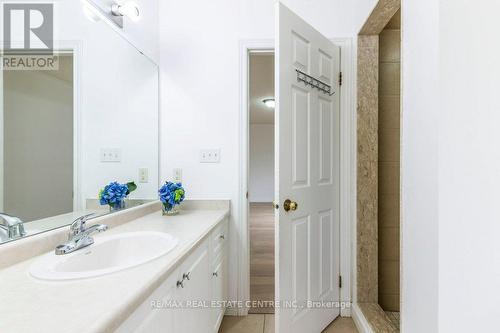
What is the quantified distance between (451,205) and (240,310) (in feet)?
5.40

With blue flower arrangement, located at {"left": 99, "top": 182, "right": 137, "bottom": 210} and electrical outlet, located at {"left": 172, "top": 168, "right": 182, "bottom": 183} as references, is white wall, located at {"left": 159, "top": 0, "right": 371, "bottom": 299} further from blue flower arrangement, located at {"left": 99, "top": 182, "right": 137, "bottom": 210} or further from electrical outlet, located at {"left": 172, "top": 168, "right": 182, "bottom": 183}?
blue flower arrangement, located at {"left": 99, "top": 182, "right": 137, "bottom": 210}

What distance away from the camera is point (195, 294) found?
49.4 inches

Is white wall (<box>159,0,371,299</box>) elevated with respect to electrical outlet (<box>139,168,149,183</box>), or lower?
elevated

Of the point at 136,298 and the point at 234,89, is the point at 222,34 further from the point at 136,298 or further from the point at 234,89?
the point at 136,298

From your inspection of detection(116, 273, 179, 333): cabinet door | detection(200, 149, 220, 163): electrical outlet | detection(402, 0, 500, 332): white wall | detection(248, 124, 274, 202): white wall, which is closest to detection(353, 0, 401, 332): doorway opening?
detection(402, 0, 500, 332): white wall

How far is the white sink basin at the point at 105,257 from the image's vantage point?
0.82 meters

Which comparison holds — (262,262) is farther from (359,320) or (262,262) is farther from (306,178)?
(306,178)

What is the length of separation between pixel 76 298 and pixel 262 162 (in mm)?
7422

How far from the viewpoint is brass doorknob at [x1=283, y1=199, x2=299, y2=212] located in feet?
4.87

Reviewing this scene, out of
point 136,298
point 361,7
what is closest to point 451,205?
point 136,298

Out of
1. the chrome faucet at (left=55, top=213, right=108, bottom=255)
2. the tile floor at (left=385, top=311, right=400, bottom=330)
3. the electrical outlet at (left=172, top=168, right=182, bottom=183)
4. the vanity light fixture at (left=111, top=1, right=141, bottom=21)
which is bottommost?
the tile floor at (left=385, top=311, right=400, bottom=330)

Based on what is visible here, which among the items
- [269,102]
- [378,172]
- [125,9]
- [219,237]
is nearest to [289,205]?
[219,237]

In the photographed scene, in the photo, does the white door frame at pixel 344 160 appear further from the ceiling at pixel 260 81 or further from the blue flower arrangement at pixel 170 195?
the blue flower arrangement at pixel 170 195

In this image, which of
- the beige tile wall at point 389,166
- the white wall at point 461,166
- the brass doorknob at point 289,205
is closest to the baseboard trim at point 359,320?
the beige tile wall at point 389,166
